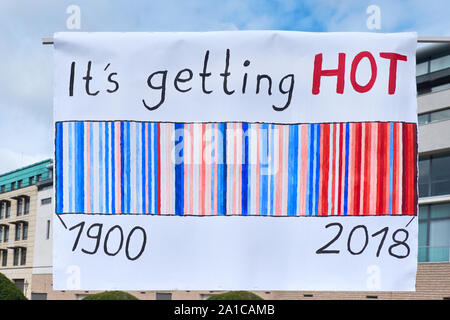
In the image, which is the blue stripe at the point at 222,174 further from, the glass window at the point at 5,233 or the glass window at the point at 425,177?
the glass window at the point at 5,233

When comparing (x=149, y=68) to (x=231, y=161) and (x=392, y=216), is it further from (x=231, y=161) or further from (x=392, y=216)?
(x=392, y=216)

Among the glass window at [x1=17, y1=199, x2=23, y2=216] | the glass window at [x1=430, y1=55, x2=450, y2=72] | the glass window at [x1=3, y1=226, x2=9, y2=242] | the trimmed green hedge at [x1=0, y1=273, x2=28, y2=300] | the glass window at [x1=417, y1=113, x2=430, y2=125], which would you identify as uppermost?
the glass window at [x1=430, y1=55, x2=450, y2=72]

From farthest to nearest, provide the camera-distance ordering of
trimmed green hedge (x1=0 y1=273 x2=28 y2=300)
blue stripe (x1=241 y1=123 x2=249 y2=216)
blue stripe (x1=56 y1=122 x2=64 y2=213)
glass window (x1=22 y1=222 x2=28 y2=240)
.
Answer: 1. glass window (x1=22 y1=222 x2=28 y2=240)
2. trimmed green hedge (x1=0 y1=273 x2=28 y2=300)
3. blue stripe (x1=56 y1=122 x2=64 y2=213)
4. blue stripe (x1=241 y1=123 x2=249 y2=216)

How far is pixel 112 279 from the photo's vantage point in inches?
132

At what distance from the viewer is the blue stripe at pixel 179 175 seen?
3311 millimetres

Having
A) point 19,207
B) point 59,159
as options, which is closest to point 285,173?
point 59,159

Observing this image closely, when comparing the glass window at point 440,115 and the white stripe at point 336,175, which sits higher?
the glass window at point 440,115

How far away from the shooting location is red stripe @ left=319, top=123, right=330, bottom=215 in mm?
3332

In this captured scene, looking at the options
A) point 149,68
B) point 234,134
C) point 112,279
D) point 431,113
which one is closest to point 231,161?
point 234,134

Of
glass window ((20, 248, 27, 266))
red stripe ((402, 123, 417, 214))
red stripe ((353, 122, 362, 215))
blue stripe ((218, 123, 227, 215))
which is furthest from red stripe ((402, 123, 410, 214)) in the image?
glass window ((20, 248, 27, 266))

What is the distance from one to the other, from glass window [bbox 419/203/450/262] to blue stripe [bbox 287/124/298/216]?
36.0 meters

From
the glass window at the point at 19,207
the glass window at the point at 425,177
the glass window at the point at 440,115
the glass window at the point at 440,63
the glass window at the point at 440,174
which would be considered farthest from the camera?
the glass window at the point at 19,207

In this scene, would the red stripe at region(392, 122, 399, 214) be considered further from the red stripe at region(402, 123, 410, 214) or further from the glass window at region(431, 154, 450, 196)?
the glass window at region(431, 154, 450, 196)

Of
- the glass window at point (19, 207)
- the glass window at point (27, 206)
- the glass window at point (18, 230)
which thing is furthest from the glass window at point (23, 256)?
the glass window at point (27, 206)
